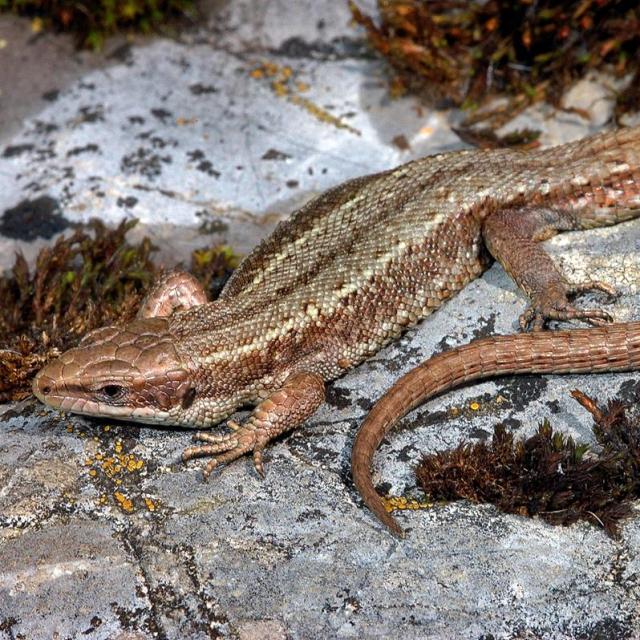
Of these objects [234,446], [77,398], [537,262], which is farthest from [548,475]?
[77,398]

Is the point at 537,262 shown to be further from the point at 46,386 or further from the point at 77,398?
the point at 46,386

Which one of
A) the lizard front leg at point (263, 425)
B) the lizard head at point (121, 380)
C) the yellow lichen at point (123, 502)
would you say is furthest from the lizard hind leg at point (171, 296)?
the yellow lichen at point (123, 502)

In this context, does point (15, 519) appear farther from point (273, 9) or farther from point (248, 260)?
point (273, 9)

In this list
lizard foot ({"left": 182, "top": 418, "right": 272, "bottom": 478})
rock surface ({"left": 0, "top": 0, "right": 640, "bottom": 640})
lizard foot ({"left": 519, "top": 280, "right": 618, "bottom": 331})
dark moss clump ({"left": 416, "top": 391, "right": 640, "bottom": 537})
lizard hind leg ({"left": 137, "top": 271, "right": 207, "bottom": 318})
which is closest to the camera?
rock surface ({"left": 0, "top": 0, "right": 640, "bottom": 640})

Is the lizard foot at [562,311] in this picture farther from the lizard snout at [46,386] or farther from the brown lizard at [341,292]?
the lizard snout at [46,386]

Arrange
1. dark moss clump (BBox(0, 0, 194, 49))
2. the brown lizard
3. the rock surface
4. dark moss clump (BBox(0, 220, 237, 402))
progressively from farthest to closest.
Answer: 1. dark moss clump (BBox(0, 0, 194, 49))
2. dark moss clump (BBox(0, 220, 237, 402))
3. the brown lizard
4. the rock surface

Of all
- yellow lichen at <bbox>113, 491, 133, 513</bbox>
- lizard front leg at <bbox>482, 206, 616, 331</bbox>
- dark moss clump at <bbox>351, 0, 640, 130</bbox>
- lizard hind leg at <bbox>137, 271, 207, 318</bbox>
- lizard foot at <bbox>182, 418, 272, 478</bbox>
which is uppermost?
dark moss clump at <bbox>351, 0, 640, 130</bbox>

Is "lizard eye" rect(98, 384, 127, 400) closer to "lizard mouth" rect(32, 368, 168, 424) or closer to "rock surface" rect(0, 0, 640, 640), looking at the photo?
"lizard mouth" rect(32, 368, 168, 424)

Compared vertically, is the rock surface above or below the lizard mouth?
below

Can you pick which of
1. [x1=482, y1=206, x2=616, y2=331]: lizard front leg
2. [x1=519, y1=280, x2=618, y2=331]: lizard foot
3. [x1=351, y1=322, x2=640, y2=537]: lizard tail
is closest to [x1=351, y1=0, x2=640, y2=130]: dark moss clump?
[x1=482, y1=206, x2=616, y2=331]: lizard front leg
